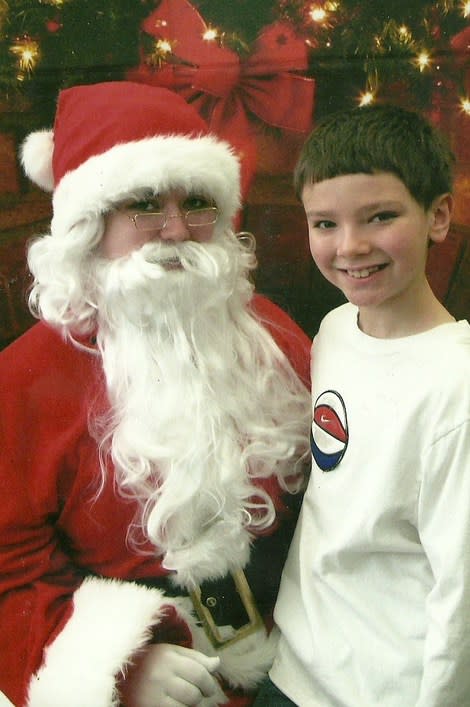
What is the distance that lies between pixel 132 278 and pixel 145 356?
12 cm

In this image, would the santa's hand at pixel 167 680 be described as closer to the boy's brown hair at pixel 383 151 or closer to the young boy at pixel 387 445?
the young boy at pixel 387 445

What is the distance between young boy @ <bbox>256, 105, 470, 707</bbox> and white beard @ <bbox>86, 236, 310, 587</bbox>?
4.6 inches

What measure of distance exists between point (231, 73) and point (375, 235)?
1.04 ft

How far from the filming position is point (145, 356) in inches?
37.7

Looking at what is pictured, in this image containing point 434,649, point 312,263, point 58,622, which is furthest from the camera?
point 312,263

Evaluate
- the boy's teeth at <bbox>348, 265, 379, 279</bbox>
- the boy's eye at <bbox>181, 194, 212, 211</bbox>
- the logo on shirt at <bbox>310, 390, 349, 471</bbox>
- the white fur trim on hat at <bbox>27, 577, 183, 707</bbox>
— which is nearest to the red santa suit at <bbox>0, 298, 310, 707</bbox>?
the white fur trim on hat at <bbox>27, 577, 183, 707</bbox>

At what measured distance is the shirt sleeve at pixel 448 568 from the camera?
0.70 metres

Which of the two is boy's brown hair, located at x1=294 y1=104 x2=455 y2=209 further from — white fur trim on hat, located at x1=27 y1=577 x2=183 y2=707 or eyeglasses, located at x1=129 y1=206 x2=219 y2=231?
white fur trim on hat, located at x1=27 y1=577 x2=183 y2=707

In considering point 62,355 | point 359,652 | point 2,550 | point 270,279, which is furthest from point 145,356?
point 359,652

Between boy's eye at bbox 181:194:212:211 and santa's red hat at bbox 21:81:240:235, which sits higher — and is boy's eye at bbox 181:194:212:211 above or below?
below

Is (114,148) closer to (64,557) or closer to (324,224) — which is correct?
(324,224)

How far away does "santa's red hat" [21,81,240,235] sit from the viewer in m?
0.88

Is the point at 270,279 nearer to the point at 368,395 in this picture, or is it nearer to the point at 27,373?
the point at 368,395

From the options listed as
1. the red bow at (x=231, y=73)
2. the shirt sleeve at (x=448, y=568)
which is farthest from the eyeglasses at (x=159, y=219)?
the shirt sleeve at (x=448, y=568)
